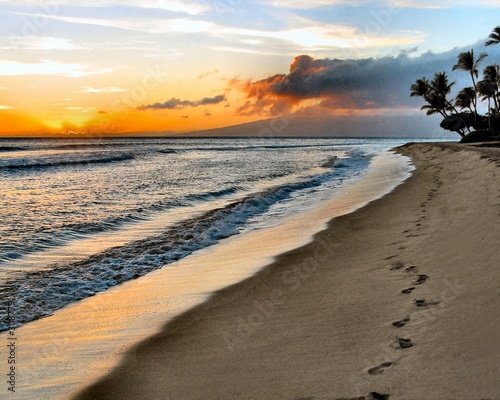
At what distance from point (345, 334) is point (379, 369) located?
0.92m

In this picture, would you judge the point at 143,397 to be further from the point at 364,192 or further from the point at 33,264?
the point at 364,192

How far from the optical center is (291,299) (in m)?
6.54

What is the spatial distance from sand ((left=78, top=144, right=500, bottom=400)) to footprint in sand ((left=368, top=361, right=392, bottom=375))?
0.06 feet

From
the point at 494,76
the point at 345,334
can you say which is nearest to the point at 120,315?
the point at 345,334

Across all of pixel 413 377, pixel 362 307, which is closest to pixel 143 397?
pixel 413 377

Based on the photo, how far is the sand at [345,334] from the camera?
391 centimetres

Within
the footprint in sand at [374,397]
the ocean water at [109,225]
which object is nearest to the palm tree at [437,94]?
the ocean water at [109,225]

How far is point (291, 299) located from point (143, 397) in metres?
2.87

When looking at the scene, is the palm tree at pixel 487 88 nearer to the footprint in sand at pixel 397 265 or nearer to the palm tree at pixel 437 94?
the palm tree at pixel 437 94

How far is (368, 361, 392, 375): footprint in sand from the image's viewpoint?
3996mm

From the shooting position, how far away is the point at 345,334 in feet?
16.2

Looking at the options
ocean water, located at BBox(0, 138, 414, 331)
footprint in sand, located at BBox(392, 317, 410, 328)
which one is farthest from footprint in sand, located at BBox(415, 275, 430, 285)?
ocean water, located at BBox(0, 138, 414, 331)

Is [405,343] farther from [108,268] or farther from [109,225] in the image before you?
[109,225]

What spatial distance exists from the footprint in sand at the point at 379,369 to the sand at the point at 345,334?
2cm
